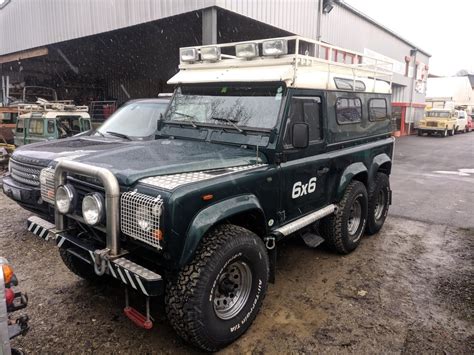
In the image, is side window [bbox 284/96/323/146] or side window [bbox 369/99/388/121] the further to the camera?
side window [bbox 369/99/388/121]

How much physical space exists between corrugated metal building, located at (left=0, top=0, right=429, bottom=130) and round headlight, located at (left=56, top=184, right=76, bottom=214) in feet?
22.0

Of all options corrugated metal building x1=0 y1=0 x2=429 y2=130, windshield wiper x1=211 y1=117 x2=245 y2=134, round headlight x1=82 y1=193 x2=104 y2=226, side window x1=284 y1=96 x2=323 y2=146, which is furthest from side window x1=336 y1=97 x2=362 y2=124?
corrugated metal building x1=0 y1=0 x2=429 y2=130

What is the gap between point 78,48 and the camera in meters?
17.4

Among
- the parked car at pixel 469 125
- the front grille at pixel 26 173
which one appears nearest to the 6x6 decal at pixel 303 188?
the front grille at pixel 26 173

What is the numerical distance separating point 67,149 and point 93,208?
216 cm

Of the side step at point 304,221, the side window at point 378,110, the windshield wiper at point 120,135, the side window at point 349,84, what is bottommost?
the side step at point 304,221

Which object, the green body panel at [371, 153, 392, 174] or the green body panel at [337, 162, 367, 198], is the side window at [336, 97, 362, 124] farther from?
the green body panel at [371, 153, 392, 174]

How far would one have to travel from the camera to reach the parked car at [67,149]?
4.36m

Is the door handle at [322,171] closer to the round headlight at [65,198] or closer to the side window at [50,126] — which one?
the round headlight at [65,198]

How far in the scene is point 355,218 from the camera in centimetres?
517

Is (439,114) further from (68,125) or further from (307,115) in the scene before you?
(307,115)

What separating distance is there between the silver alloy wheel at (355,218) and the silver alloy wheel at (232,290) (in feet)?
7.44

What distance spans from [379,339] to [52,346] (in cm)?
269

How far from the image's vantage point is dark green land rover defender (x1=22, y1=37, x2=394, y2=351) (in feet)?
8.85
